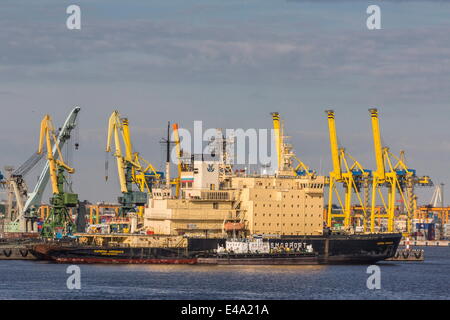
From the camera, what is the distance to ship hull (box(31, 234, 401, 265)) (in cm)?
9256

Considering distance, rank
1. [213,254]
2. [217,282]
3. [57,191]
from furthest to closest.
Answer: [57,191]
[213,254]
[217,282]

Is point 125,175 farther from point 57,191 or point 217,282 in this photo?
point 217,282

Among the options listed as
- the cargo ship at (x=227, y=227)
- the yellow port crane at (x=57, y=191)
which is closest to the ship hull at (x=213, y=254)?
the cargo ship at (x=227, y=227)

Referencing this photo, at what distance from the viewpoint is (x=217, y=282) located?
74.4 metres

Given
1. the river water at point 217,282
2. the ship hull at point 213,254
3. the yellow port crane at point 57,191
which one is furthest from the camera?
the yellow port crane at point 57,191

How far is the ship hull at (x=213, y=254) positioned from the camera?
9256cm

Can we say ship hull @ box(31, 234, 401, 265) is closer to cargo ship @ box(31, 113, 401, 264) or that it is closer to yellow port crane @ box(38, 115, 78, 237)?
cargo ship @ box(31, 113, 401, 264)

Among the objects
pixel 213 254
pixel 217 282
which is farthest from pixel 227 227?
pixel 217 282

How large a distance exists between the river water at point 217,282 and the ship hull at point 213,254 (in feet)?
8.05

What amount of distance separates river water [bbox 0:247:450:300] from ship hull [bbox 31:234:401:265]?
245 cm

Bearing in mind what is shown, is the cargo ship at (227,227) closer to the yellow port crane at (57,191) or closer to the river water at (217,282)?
the river water at (217,282)

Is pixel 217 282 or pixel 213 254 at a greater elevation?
pixel 213 254

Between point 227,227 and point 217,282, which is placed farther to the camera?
point 227,227

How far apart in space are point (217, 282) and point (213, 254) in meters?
18.3
